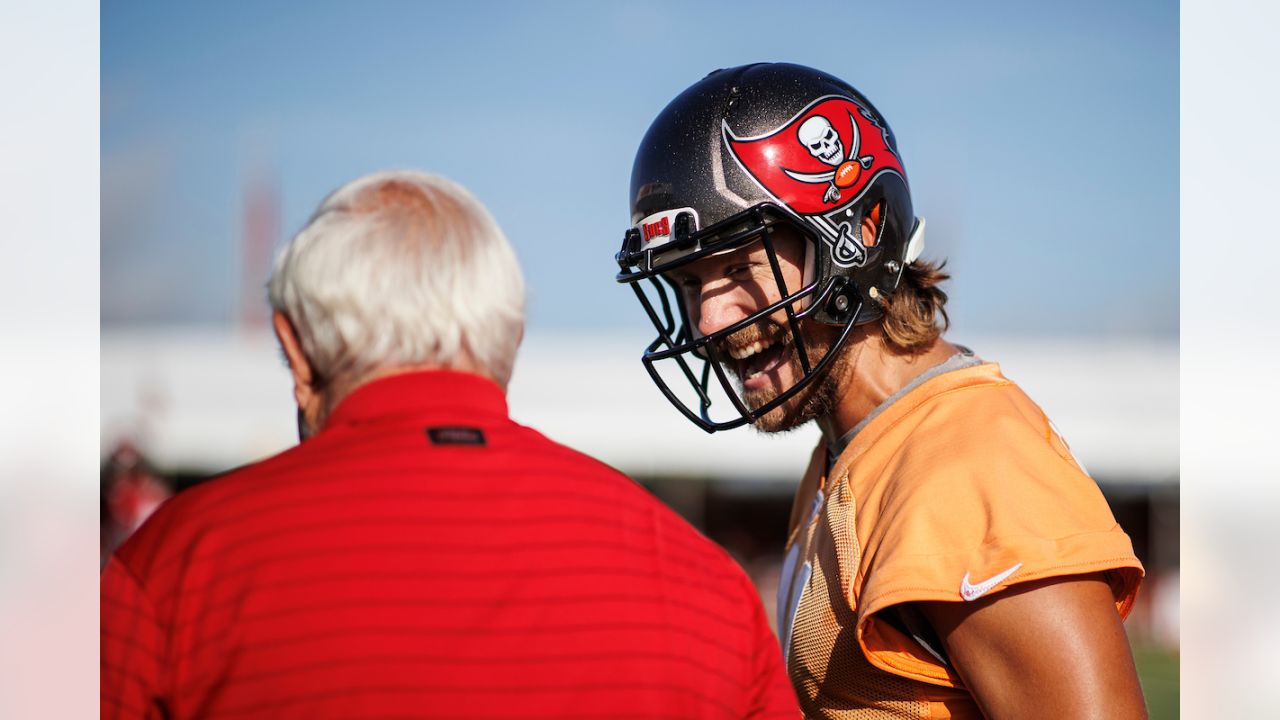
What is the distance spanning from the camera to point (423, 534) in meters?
1.43

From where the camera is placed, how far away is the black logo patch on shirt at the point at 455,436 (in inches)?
58.4

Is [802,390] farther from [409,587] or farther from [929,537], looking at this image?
[409,587]

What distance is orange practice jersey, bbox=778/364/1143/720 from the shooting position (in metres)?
2.00

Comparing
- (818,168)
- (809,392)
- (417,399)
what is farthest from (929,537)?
(417,399)

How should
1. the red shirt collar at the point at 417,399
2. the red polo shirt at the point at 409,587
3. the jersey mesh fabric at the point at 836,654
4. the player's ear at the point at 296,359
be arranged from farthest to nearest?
the jersey mesh fabric at the point at 836,654 < the player's ear at the point at 296,359 < the red shirt collar at the point at 417,399 < the red polo shirt at the point at 409,587

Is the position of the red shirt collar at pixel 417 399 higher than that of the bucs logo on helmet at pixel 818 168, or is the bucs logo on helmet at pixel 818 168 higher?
the bucs logo on helmet at pixel 818 168

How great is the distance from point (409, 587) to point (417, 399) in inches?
9.7

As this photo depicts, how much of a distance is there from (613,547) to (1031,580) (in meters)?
0.86

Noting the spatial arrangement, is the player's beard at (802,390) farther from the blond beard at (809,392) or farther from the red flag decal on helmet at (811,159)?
the red flag decal on helmet at (811,159)

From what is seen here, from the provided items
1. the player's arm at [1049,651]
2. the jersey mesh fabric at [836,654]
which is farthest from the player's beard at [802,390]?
the player's arm at [1049,651]

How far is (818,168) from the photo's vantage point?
2555 millimetres

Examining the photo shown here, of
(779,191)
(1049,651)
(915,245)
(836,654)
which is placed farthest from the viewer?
(915,245)
